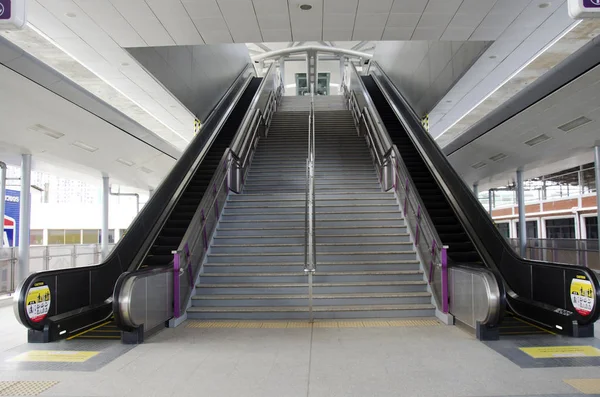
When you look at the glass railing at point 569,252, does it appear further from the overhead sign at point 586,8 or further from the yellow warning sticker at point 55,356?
the yellow warning sticker at point 55,356

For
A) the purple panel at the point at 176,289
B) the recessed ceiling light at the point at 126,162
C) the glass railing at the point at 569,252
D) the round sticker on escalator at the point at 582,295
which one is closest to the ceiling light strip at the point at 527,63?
the round sticker on escalator at the point at 582,295

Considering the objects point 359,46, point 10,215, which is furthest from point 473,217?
point 359,46

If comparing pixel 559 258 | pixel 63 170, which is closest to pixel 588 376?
pixel 559 258

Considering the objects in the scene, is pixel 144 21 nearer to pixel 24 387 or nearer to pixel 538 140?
pixel 24 387

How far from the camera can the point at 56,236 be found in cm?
2775

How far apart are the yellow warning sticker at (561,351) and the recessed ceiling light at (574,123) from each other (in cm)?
603

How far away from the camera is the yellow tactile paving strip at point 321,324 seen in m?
5.80

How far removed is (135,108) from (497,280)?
10369 millimetres

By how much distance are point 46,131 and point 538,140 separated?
1116 cm

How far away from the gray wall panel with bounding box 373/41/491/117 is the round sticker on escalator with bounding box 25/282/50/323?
8.16 m

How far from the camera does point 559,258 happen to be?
44.1 ft

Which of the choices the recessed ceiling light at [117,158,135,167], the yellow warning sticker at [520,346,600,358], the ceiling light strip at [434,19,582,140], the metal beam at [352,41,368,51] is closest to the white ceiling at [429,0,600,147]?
the ceiling light strip at [434,19,582,140]

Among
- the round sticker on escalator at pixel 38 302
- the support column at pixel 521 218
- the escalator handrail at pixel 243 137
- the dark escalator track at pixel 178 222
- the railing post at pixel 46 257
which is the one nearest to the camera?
the round sticker on escalator at pixel 38 302

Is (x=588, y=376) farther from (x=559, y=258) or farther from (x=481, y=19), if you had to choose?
(x=559, y=258)
